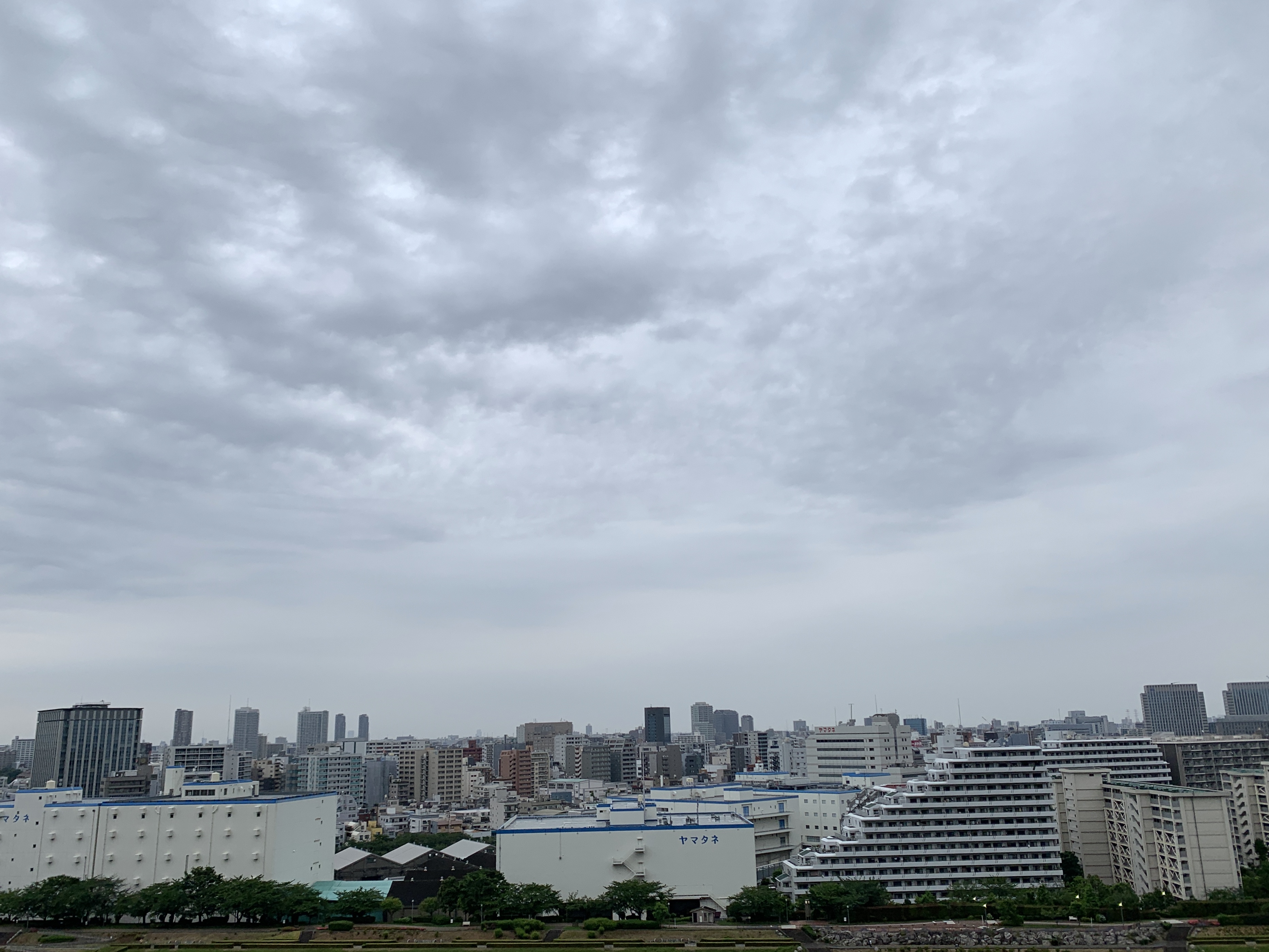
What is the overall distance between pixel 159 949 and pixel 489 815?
72777 millimetres

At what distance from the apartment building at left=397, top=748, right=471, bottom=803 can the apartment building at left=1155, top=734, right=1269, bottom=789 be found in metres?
118

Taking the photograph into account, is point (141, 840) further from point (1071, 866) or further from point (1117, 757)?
point (1117, 757)

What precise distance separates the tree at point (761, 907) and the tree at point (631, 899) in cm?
505

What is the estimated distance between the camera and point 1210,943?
52.0m

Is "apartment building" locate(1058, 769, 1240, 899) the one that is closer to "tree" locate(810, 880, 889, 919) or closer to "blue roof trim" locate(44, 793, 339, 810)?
"tree" locate(810, 880, 889, 919)

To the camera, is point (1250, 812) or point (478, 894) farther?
point (1250, 812)

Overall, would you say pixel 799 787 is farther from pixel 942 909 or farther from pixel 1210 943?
pixel 1210 943

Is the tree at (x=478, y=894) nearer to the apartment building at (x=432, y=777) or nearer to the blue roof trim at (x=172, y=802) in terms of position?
the blue roof trim at (x=172, y=802)

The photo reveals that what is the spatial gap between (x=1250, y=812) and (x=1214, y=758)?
3597 cm

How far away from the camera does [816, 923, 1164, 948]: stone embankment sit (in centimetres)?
5266

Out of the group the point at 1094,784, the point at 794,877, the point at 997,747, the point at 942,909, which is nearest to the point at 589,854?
the point at 794,877

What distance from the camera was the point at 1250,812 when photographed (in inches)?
3145

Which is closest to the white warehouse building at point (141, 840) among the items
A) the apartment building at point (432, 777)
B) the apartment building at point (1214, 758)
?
the apartment building at point (1214, 758)

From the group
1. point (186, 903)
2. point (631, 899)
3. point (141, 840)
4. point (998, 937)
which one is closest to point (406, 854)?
point (141, 840)
